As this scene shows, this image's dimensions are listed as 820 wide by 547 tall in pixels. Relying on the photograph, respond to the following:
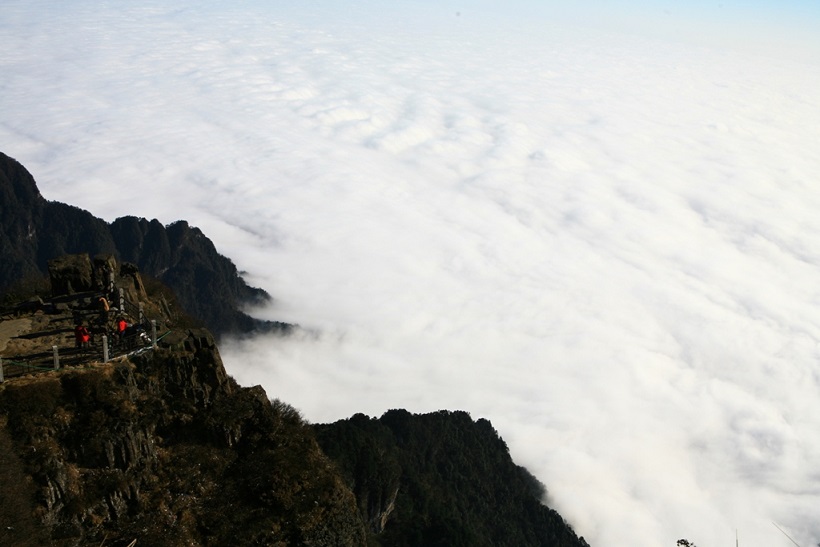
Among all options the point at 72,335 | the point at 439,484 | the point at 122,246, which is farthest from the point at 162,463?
the point at 122,246

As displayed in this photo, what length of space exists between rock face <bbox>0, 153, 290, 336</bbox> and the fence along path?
9921cm

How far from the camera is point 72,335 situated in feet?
95.0

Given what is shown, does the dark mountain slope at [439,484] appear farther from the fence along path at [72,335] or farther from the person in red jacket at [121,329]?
the person in red jacket at [121,329]

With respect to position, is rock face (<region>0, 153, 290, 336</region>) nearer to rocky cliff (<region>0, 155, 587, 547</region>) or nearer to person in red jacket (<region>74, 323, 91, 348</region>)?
rocky cliff (<region>0, 155, 587, 547</region>)

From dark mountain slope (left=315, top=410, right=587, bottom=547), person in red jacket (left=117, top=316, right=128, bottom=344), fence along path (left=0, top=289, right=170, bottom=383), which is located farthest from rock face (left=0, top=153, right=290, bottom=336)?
person in red jacket (left=117, top=316, right=128, bottom=344)

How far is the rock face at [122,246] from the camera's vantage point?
423 ft

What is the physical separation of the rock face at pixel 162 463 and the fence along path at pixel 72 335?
0.94m

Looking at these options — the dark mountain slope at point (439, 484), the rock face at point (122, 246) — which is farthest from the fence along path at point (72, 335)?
the rock face at point (122, 246)

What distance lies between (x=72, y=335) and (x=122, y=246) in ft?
379

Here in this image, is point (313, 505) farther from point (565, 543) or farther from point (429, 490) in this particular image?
point (565, 543)

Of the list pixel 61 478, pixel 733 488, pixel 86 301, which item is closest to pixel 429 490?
pixel 86 301

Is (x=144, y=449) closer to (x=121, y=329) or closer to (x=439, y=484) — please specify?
(x=121, y=329)

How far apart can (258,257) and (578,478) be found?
100489 millimetres

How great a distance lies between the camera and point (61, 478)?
21984 mm
